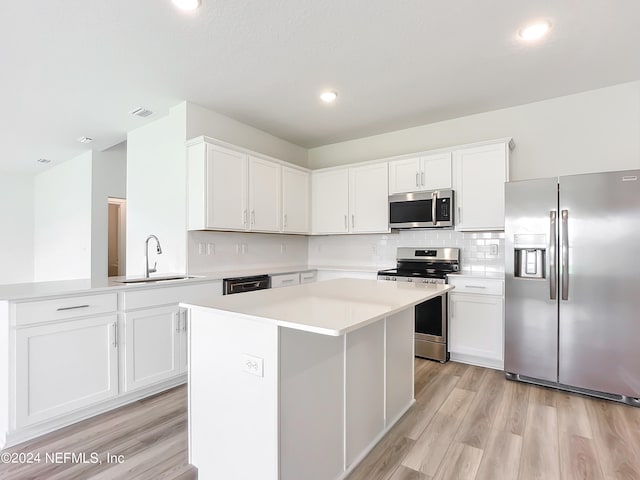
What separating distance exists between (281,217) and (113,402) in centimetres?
247

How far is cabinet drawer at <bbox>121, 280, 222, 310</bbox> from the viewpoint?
2.50 meters

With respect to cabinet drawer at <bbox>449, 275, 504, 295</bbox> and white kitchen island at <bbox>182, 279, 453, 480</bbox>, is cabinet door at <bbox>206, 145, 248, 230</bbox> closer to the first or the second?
white kitchen island at <bbox>182, 279, 453, 480</bbox>

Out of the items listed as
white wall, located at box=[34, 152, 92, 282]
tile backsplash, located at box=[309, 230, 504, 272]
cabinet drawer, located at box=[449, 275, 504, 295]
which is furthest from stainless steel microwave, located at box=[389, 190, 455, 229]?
white wall, located at box=[34, 152, 92, 282]

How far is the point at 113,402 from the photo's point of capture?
245 centimetres

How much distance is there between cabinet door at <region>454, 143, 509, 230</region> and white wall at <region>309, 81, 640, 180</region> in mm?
403

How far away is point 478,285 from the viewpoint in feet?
10.7

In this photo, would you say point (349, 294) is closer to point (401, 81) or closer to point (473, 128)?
point (401, 81)

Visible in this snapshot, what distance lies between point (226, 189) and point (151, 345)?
161 centimetres

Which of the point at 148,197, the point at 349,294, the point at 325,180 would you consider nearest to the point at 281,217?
the point at 325,180

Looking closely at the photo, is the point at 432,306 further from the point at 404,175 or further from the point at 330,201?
the point at 330,201

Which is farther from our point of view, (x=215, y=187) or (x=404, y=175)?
(x=404, y=175)

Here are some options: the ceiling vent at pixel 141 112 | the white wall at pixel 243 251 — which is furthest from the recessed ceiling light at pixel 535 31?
the ceiling vent at pixel 141 112

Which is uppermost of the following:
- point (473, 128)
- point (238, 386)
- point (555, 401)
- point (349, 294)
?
point (473, 128)

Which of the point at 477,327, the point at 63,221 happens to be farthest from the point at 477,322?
the point at 63,221
